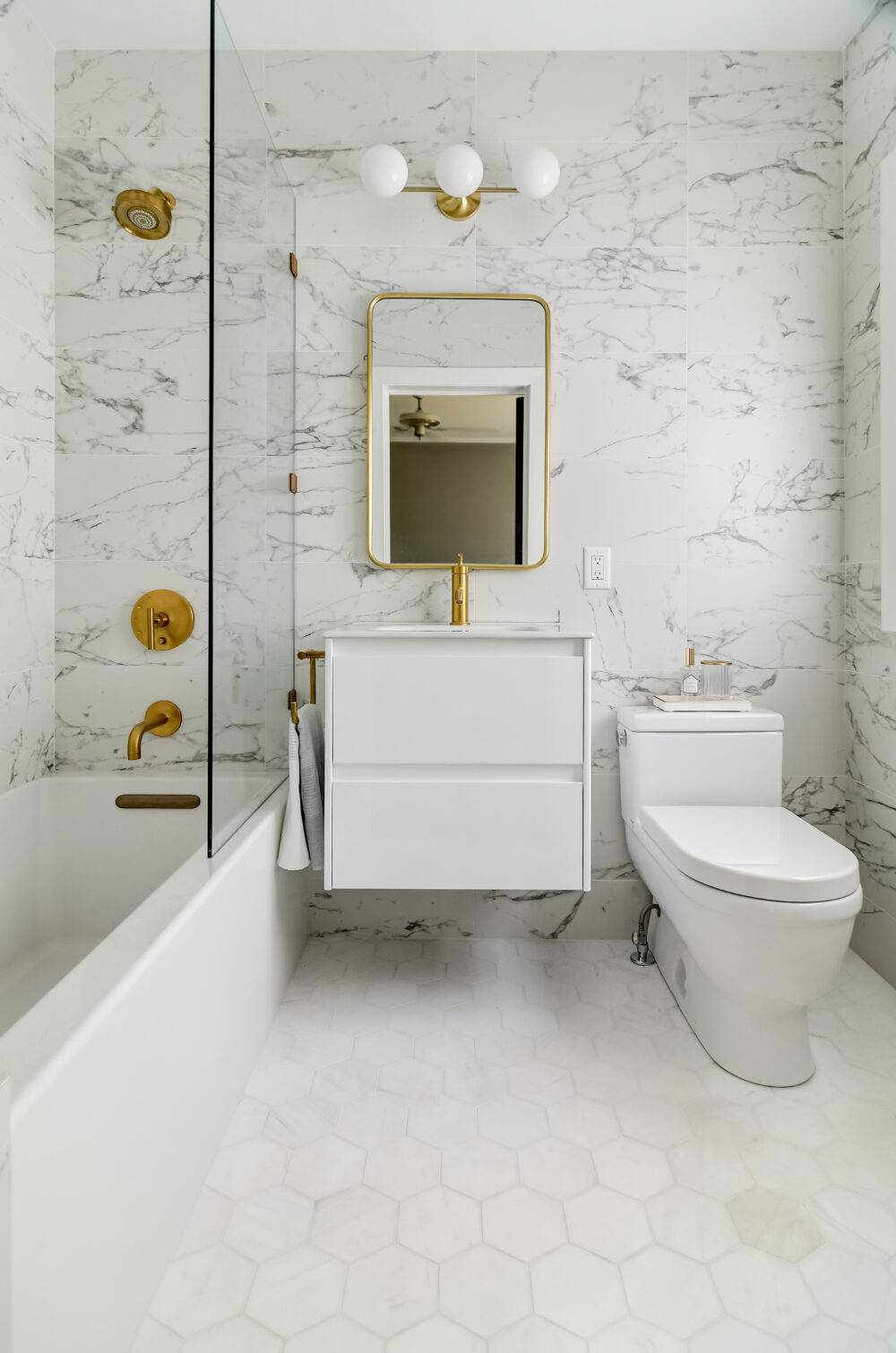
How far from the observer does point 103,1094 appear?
2.75ft

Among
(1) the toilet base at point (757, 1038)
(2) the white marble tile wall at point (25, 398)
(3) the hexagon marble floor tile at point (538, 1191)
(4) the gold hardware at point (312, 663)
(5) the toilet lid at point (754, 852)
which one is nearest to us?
(3) the hexagon marble floor tile at point (538, 1191)

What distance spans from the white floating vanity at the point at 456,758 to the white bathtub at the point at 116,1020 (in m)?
0.24

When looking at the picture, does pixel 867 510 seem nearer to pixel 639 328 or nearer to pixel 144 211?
pixel 639 328

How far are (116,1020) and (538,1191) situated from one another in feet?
2.45

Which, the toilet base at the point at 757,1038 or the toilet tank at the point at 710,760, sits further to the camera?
the toilet tank at the point at 710,760

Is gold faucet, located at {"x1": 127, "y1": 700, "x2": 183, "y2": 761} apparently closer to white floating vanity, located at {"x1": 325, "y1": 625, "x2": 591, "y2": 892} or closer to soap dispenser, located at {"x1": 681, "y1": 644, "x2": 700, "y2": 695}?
white floating vanity, located at {"x1": 325, "y1": 625, "x2": 591, "y2": 892}

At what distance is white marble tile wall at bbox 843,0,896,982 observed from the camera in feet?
5.99

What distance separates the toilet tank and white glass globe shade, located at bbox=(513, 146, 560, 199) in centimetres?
137

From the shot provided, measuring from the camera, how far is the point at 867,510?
1.89 metres

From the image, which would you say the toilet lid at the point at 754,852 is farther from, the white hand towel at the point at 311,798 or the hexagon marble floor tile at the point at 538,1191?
the white hand towel at the point at 311,798

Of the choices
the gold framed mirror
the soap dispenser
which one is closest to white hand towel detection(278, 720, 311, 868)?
the gold framed mirror

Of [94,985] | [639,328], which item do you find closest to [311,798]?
[94,985]

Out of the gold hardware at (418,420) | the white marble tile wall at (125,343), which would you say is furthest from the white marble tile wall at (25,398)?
the gold hardware at (418,420)

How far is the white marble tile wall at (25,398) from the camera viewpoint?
1.79m
